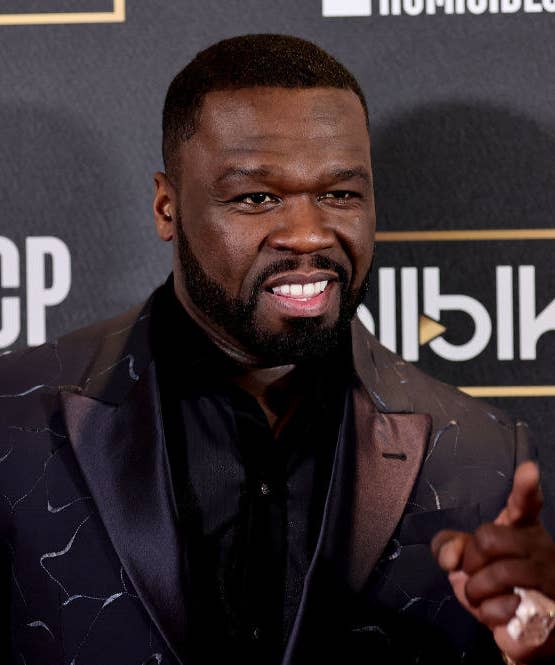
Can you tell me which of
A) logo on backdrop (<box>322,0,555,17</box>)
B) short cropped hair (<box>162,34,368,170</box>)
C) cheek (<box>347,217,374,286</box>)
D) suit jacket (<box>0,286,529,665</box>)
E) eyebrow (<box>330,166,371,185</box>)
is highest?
logo on backdrop (<box>322,0,555,17</box>)

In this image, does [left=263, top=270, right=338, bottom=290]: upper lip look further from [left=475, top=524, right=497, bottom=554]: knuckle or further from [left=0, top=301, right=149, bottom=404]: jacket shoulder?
[left=475, top=524, right=497, bottom=554]: knuckle

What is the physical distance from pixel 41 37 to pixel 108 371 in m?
0.65

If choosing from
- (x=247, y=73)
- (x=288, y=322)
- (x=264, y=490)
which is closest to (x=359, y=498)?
(x=264, y=490)

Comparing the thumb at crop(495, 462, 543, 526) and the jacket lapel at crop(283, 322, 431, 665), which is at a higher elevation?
the thumb at crop(495, 462, 543, 526)

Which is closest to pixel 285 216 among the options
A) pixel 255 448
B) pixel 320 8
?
pixel 255 448

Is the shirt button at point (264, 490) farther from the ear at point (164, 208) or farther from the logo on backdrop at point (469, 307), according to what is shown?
the logo on backdrop at point (469, 307)

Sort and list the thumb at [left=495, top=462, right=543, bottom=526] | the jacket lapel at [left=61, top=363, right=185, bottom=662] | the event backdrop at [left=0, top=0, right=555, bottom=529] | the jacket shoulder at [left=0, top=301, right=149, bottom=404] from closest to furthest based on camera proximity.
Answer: the thumb at [left=495, top=462, right=543, bottom=526], the jacket lapel at [left=61, top=363, right=185, bottom=662], the jacket shoulder at [left=0, top=301, right=149, bottom=404], the event backdrop at [left=0, top=0, right=555, bottom=529]

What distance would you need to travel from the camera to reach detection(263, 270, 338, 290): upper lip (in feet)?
3.84

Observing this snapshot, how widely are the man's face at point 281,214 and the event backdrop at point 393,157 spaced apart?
1.26 ft

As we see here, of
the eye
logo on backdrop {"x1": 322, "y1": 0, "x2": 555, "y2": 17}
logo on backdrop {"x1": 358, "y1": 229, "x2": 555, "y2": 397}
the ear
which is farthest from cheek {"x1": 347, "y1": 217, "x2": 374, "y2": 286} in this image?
logo on backdrop {"x1": 322, "y1": 0, "x2": 555, "y2": 17}

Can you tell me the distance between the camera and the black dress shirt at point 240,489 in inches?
45.9

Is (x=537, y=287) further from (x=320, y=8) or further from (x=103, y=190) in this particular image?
(x=103, y=190)

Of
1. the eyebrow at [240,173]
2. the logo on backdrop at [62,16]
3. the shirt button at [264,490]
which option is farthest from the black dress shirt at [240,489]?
the logo on backdrop at [62,16]

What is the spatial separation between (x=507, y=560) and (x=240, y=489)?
1.39 ft
